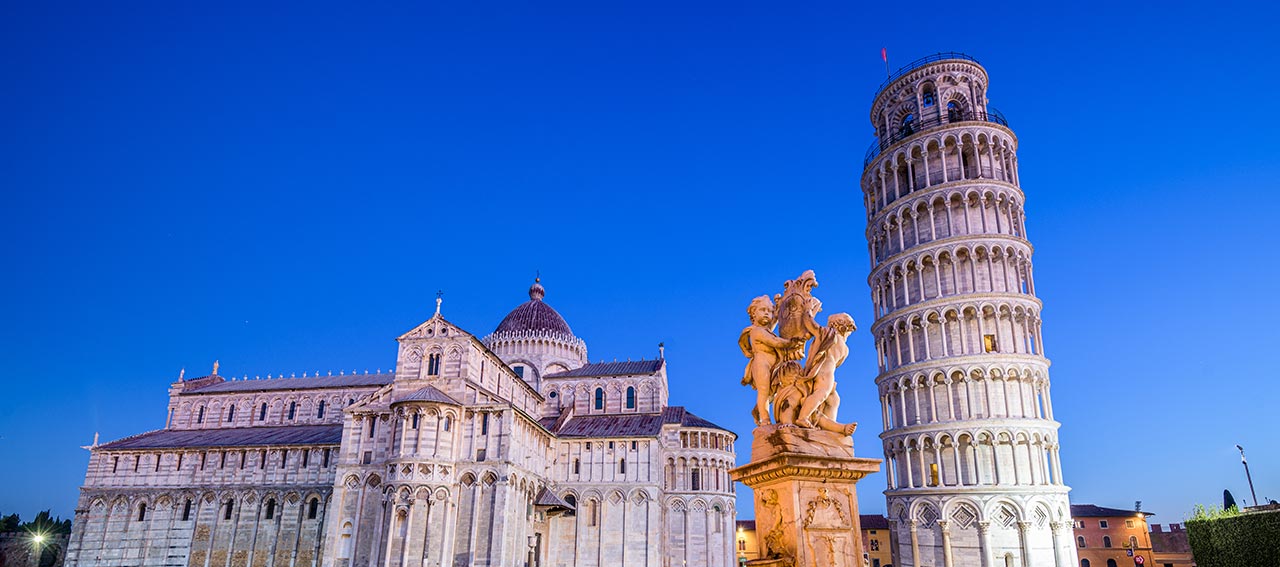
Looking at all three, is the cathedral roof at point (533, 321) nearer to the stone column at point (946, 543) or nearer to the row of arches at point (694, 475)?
the row of arches at point (694, 475)

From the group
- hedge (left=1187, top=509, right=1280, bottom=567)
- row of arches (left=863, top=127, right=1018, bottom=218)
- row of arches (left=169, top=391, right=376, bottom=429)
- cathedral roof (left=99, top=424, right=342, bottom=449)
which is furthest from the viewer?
row of arches (left=169, top=391, right=376, bottom=429)

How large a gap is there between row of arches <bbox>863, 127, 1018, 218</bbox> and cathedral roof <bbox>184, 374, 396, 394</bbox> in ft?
148

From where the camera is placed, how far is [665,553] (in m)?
57.1

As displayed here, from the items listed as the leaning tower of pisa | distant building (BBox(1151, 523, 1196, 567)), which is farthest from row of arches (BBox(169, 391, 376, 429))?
distant building (BBox(1151, 523, 1196, 567))

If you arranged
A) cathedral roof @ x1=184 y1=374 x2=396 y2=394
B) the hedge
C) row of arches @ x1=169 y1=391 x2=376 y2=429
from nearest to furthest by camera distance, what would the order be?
1. the hedge
2. row of arches @ x1=169 y1=391 x2=376 y2=429
3. cathedral roof @ x1=184 y1=374 x2=396 y2=394

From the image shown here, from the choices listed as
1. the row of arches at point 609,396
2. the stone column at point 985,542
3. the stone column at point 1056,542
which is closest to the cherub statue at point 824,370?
the stone column at point 985,542

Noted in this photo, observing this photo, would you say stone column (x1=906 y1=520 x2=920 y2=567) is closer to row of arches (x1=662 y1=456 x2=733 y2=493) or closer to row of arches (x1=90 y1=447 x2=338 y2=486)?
row of arches (x1=662 y1=456 x2=733 y2=493)

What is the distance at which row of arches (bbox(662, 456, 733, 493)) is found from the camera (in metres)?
58.8

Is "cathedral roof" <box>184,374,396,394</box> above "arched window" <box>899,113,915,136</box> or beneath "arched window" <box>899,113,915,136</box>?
beneath

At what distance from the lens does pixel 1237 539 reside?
86.5 feet

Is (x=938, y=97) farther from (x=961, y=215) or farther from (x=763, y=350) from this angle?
(x=763, y=350)

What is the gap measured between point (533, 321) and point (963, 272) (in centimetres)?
4045

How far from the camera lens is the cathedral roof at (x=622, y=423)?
190ft

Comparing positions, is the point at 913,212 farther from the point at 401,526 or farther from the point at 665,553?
the point at 401,526
